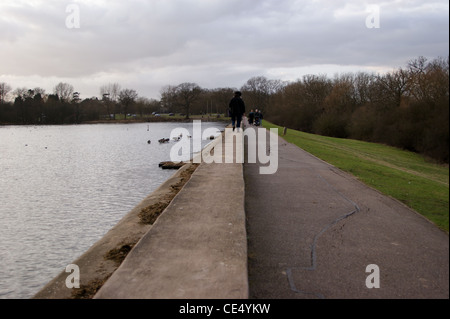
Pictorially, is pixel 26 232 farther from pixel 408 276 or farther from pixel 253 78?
pixel 253 78

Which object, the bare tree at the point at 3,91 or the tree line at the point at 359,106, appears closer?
the tree line at the point at 359,106

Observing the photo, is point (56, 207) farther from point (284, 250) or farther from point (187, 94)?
point (187, 94)

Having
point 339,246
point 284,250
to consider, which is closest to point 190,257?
point 284,250

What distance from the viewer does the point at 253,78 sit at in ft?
470

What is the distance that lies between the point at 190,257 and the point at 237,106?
14187mm

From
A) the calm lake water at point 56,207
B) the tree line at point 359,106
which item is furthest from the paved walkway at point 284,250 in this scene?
the tree line at point 359,106

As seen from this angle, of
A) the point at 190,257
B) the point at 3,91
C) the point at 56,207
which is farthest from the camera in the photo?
the point at 3,91

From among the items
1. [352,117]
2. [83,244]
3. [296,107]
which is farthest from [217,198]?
[296,107]

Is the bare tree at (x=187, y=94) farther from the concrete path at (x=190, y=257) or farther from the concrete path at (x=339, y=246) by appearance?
the concrete path at (x=190, y=257)

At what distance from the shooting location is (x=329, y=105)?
210 feet

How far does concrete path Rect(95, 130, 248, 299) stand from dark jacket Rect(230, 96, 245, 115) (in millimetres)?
10342

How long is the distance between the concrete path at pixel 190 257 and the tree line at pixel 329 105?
8.82 ft

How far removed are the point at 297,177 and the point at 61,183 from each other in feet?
53.9

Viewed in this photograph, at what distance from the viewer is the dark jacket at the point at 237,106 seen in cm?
1845
